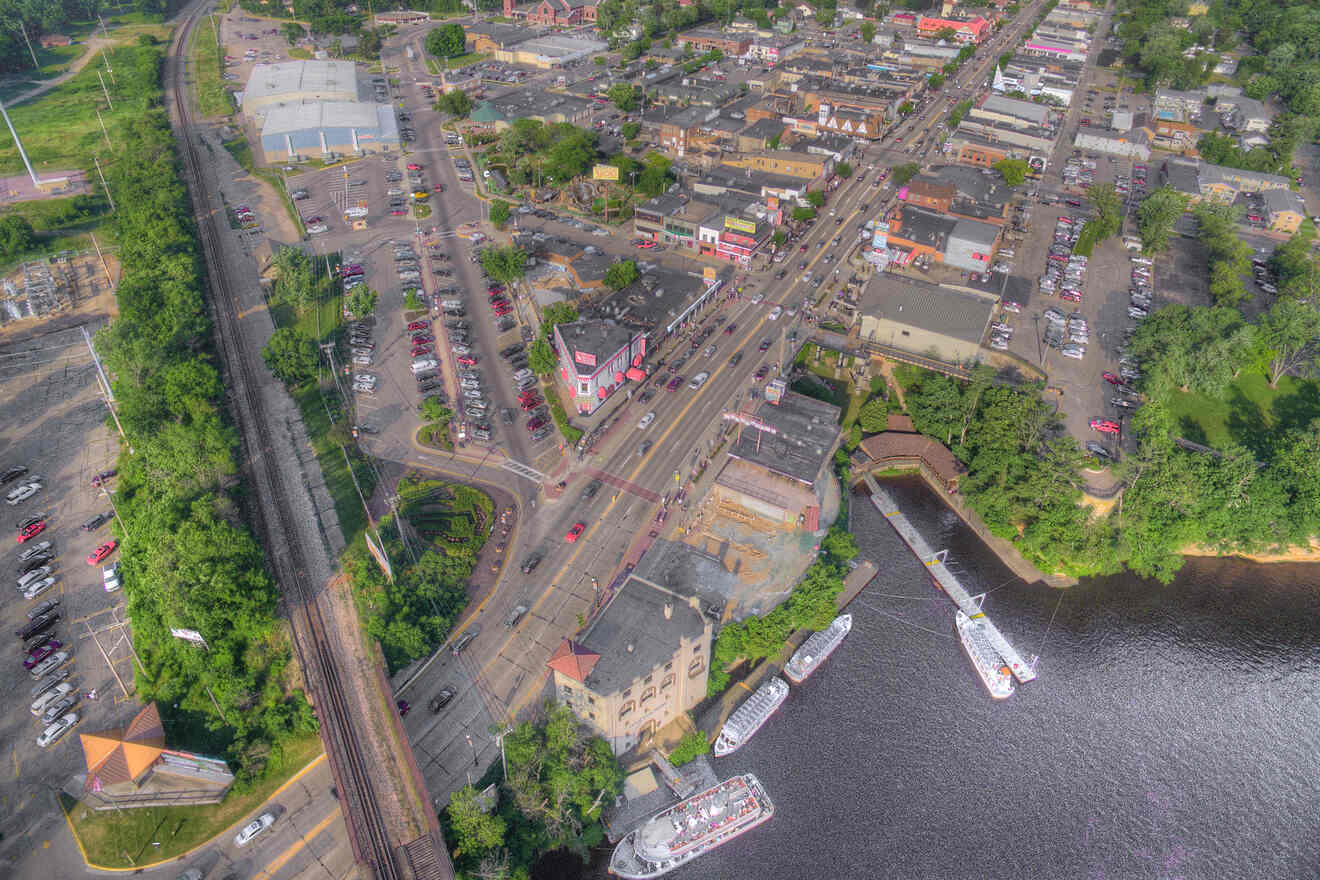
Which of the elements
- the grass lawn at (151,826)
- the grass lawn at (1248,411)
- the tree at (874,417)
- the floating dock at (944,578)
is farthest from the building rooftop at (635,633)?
the grass lawn at (1248,411)

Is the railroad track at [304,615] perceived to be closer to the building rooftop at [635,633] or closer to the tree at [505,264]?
the building rooftop at [635,633]

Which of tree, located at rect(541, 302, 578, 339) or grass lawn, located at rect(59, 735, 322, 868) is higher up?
tree, located at rect(541, 302, 578, 339)

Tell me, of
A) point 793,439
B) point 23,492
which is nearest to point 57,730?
point 23,492

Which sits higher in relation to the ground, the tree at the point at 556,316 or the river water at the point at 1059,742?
the tree at the point at 556,316

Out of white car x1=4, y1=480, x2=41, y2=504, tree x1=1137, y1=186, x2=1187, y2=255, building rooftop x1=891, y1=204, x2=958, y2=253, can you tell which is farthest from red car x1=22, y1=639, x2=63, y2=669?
tree x1=1137, y1=186, x2=1187, y2=255

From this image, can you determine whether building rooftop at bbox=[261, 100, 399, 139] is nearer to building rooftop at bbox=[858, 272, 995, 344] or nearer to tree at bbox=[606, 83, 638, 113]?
tree at bbox=[606, 83, 638, 113]

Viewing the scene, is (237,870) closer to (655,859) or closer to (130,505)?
(655,859)

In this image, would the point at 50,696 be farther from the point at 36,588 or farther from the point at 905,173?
the point at 905,173
